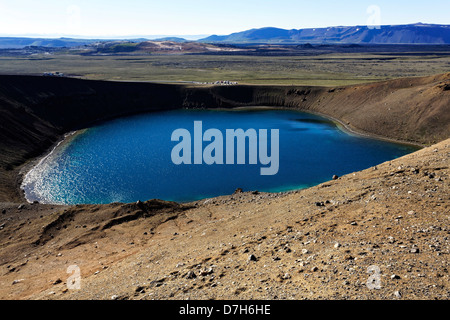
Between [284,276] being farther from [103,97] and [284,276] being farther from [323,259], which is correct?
[103,97]
